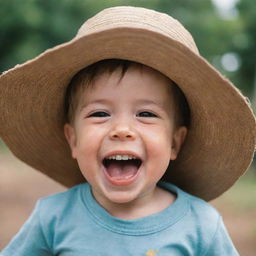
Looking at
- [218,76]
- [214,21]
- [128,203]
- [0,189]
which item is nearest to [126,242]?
[128,203]

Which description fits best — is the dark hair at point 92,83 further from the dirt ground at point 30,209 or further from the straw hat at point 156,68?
the dirt ground at point 30,209

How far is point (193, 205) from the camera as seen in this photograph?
254 cm

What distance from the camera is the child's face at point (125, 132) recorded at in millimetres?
2328

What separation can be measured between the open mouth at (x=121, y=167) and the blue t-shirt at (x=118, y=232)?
0.20m

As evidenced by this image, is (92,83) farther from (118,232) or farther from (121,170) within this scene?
(118,232)

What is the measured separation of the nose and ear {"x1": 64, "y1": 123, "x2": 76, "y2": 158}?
34 centimetres

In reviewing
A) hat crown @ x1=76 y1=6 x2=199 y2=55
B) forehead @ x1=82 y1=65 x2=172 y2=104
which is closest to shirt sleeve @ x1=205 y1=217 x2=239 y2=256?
forehead @ x1=82 y1=65 x2=172 y2=104

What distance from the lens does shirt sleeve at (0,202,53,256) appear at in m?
2.53

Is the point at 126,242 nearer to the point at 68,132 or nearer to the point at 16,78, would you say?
the point at 68,132

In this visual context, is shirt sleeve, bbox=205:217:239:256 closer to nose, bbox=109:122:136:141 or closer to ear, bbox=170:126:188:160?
ear, bbox=170:126:188:160

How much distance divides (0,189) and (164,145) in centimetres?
655

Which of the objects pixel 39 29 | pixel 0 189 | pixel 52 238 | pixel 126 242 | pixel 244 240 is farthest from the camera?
pixel 39 29

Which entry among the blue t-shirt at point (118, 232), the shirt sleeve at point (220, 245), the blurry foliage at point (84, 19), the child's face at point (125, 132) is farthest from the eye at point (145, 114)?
the blurry foliage at point (84, 19)

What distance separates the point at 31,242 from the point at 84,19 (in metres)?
32.5
